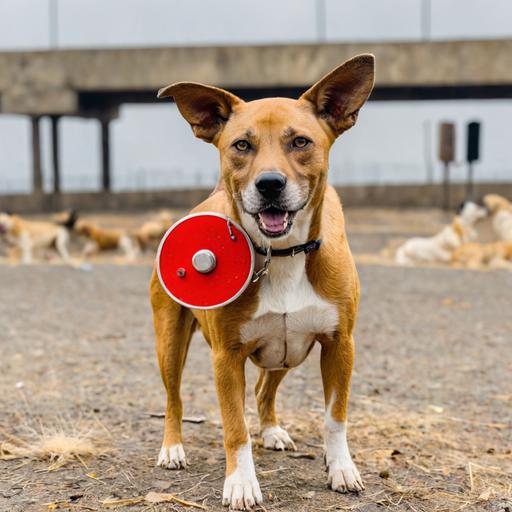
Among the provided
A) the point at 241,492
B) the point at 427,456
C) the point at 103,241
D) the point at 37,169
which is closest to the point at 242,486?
the point at 241,492

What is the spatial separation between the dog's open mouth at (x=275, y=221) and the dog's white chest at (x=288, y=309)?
0.99ft

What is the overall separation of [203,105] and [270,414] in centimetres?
196

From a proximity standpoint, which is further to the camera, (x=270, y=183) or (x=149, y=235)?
(x=149, y=235)

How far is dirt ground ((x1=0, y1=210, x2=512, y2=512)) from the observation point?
13.9 feet

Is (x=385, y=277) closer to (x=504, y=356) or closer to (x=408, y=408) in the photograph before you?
(x=504, y=356)

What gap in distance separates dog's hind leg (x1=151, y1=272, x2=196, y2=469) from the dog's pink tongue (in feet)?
3.68

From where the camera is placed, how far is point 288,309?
3.83 metres

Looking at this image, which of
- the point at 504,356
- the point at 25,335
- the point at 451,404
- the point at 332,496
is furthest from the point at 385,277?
the point at 332,496

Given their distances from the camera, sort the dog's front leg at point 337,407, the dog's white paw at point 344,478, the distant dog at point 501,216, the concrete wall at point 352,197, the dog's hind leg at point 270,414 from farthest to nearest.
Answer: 1. the concrete wall at point 352,197
2. the distant dog at point 501,216
3. the dog's hind leg at point 270,414
4. the dog's white paw at point 344,478
5. the dog's front leg at point 337,407

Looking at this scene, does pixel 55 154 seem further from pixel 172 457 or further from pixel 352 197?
pixel 172 457

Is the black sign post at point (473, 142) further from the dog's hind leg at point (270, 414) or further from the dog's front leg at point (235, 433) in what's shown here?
the dog's front leg at point (235, 433)

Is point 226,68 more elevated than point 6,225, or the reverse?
point 226,68

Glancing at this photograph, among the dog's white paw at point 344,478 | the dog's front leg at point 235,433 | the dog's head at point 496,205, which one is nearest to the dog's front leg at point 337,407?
the dog's white paw at point 344,478

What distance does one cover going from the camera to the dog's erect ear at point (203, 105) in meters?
3.82
